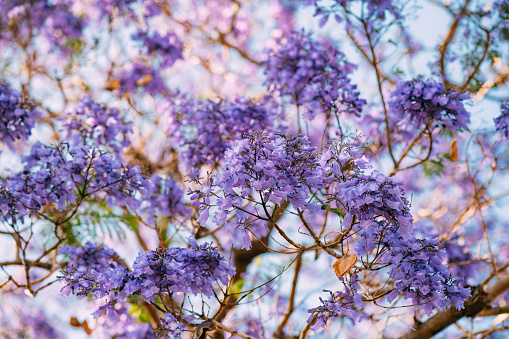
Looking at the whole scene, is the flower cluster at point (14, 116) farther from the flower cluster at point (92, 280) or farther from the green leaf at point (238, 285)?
the green leaf at point (238, 285)

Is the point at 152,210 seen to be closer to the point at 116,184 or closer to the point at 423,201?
the point at 116,184

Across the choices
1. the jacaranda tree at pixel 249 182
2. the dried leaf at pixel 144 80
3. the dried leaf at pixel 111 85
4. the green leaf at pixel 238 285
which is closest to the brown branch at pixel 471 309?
the jacaranda tree at pixel 249 182

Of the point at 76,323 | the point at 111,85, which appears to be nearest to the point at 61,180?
the point at 76,323

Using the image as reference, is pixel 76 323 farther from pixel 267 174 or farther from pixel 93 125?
pixel 267 174

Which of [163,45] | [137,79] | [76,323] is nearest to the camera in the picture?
[76,323]

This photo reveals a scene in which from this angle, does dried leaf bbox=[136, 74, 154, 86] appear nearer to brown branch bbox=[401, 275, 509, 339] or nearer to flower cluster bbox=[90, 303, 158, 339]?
flower cluster bbox=[90, 303, 158, 339]

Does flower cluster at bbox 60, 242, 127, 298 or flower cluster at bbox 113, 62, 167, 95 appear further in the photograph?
flower cluster at bbox 113, 62, 167, 95

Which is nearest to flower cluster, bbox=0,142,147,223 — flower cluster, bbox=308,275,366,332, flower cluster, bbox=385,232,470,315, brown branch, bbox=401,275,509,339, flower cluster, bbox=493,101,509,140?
flower cluster, bbox=308,275,366,332

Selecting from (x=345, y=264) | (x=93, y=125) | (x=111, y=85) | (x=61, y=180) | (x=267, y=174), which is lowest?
(x=345, y=264)
